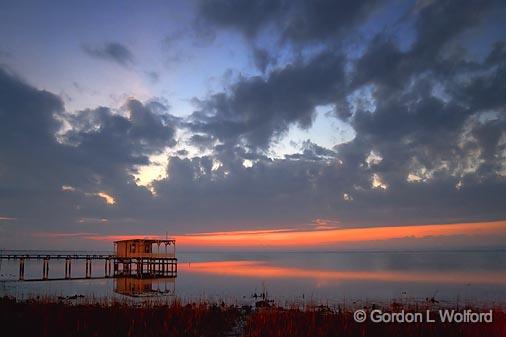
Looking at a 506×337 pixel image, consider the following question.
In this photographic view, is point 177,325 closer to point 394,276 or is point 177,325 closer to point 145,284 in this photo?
point 145,284

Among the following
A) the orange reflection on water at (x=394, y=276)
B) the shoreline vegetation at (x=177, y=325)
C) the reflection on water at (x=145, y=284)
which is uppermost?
the shoreline vegetation at (x=177, y=325)

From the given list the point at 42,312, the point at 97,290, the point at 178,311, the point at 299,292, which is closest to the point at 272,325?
the point at 178,311

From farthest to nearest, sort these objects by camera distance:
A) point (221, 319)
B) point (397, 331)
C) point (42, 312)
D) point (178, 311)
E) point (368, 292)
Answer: point (368, 292), point (221, 319), point (178, 311), point (42, 312), point (397, 331)

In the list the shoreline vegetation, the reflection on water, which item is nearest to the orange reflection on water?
the reflection on water

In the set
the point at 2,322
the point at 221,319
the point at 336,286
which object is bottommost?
the point at 336,286

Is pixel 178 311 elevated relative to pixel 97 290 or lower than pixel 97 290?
elevated

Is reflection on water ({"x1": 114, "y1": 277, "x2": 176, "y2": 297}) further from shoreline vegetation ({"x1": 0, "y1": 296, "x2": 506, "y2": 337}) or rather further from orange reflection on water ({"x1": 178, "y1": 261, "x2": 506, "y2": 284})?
shoreline vegetation ({"x1": 0, "y1": 296, "x2": 506, "y2": 337})

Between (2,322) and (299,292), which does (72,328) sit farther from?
(299,292)

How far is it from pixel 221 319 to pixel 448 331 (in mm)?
10411

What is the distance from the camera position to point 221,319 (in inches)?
808

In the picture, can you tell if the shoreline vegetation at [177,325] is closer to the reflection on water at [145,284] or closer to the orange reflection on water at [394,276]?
the reflection on water at [145,284]

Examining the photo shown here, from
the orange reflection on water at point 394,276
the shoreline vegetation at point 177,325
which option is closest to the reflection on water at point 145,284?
the orange reflection on water at point 394,276

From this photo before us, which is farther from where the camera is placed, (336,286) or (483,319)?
(336,286)

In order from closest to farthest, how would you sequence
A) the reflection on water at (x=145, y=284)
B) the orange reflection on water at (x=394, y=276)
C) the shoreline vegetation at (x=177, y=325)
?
1. the shoreline vegetation at (x=177, y=325)
2. the reflection on water at (x=145, y=284)
3. the orange reflection on water at (x=394, y=276)
